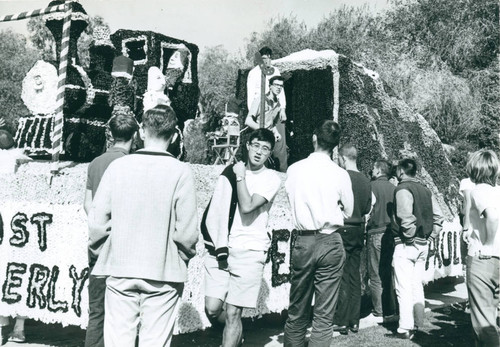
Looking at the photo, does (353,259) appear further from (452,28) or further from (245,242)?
(452,28)

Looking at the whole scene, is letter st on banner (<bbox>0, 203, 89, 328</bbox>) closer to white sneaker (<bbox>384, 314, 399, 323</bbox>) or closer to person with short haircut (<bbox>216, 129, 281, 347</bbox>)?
person with short haircut (<bbox>216, 129, 281, 347</bbox>)

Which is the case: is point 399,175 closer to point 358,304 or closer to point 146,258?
point 358,304

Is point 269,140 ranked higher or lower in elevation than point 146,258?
higher

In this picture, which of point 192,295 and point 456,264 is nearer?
point 192,295

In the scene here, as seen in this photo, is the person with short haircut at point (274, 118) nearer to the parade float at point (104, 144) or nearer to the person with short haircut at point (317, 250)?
the parade float at point (104, 144)

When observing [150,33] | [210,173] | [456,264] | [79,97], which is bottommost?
[456,264]

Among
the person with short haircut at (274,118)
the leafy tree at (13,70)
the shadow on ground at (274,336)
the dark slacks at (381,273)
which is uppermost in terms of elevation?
the leafy tree at (13,70)

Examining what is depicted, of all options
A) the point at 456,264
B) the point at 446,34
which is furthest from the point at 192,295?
the point at 446,34

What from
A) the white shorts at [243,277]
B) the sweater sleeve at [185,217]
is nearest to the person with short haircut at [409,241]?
the white shorts at [243,277]

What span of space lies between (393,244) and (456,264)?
10.0 ft

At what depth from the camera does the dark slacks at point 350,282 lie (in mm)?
6746

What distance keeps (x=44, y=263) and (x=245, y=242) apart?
232cm

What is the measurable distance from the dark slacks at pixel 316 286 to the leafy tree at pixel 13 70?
28097 mm

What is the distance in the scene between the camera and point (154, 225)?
355 cm
